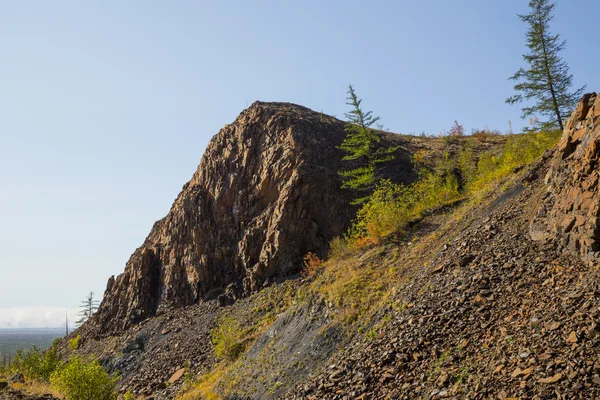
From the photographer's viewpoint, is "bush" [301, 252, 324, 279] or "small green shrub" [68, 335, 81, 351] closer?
"bush" [301, 252, 324, 279]

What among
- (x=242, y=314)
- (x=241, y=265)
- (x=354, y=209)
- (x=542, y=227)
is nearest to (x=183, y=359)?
(x=242, y=314)

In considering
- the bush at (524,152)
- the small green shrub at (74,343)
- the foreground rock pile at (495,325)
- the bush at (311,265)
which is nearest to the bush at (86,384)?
the bush at (311,265)

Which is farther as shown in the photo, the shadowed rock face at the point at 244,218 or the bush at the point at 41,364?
the bush at the point at 41,364

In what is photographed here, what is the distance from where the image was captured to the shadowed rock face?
29875 millimetres

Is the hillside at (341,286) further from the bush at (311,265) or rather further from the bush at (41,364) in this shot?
the bush at (41,364)

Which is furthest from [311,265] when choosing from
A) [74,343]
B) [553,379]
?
[74,343]

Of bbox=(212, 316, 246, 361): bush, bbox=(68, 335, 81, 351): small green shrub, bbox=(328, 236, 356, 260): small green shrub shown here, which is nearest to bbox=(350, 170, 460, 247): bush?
bbox=(328, 236, 356, 260): small green shrub

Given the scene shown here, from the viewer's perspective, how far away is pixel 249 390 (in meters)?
16.4

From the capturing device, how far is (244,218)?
108ft

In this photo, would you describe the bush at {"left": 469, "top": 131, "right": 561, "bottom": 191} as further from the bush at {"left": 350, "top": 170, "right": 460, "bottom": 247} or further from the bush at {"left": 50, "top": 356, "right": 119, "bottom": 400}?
the bush at {"left": 50, "top": 356, "right": 119, "bottom": 400}

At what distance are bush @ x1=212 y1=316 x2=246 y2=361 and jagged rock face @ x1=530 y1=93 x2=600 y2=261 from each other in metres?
15.9

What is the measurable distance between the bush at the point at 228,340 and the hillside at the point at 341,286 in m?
0.13

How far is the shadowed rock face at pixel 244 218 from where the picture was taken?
98.0 feet

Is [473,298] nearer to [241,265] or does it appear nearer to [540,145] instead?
[540,145]
